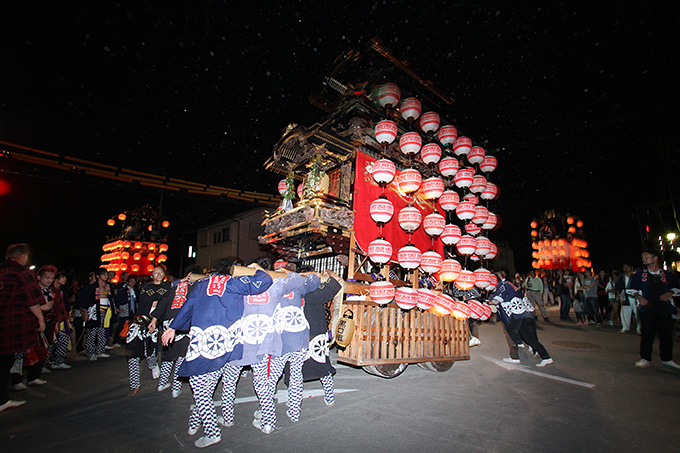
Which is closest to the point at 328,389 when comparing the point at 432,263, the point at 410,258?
the point at 410,258

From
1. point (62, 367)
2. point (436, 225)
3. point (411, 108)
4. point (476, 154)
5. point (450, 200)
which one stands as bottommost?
point (62, 367)

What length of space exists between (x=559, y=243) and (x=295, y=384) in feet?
93.0

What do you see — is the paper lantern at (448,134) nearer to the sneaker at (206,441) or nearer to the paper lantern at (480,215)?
the paper lantern at (480,215)

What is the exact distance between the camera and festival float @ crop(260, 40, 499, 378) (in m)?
6.16

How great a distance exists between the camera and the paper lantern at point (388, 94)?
824cm

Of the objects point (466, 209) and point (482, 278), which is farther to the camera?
point (466, 209)

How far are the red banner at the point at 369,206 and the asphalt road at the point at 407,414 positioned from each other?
10.8 feet

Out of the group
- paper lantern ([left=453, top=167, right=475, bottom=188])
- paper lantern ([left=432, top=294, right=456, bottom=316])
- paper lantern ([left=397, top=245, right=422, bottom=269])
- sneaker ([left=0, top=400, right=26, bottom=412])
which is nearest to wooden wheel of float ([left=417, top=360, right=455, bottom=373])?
paper lantern ([left=432, top=294, right=456, bottom=316])

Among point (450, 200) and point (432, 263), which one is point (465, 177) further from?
point (432, 263)

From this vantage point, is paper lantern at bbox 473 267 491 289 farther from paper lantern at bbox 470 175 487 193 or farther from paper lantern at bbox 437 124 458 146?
paper lantern at bbox 437 124 458 146

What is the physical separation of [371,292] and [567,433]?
11.0 ft

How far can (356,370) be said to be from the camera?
23.1 feet

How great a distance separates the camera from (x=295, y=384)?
4.25 metres

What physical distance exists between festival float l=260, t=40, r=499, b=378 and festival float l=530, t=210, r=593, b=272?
20251 millimetres
